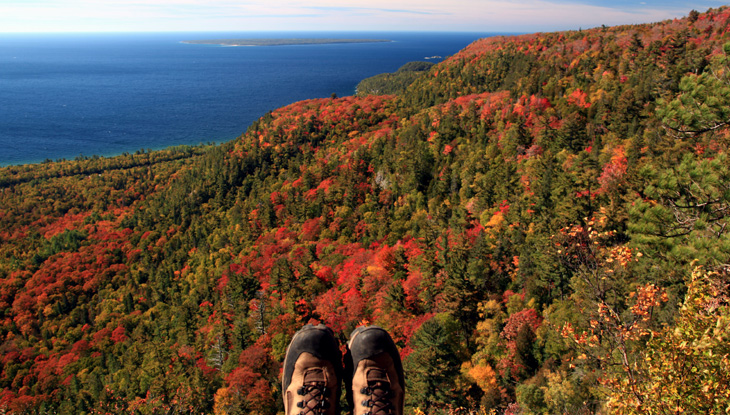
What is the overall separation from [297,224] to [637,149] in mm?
65765

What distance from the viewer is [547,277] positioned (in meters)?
35.2

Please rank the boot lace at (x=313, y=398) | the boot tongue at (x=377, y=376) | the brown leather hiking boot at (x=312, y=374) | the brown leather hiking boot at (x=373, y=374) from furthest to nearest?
1. the boot tongue at (x=377, y=376)
2. the brown leather hiking boot at (x=373, y=374)
3. the brown leather hiking boot at (x=312, y=374)
4. the boot lace at (x=313, y=398)

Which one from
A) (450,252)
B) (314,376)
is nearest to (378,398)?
(314,376)

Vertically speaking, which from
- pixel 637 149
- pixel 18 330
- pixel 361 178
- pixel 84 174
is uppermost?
pixel 637 149

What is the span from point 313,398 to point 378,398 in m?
1.64

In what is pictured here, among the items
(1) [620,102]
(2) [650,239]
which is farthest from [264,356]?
(1) [620,102]

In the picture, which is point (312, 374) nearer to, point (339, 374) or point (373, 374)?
point (339, 374)

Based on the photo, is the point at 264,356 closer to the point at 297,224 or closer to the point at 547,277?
the point at 547,277

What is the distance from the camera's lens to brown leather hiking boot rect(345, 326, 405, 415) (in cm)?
945

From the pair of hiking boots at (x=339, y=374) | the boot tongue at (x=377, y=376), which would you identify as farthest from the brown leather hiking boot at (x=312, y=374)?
the boot tongue at (x=377, y=376)

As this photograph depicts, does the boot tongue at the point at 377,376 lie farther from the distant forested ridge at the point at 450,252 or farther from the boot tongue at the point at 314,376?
the distant forested ridge at the point at 450,252

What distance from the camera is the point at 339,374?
34.7 ft

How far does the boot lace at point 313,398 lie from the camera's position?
29.9 feet

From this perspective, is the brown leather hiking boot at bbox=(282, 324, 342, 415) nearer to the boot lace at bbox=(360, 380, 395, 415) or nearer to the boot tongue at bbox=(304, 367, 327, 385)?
the boot tongue at bbox=(304, 367, 327, 385)
